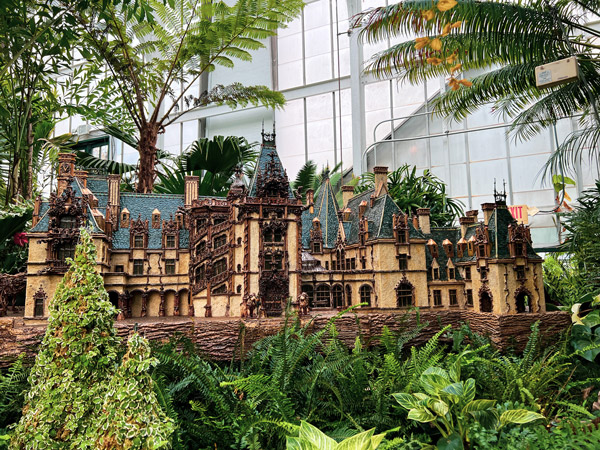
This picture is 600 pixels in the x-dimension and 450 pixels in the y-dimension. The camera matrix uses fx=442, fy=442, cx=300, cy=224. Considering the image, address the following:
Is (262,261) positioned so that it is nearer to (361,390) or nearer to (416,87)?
(361,390)

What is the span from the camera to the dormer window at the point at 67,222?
22.9 ft

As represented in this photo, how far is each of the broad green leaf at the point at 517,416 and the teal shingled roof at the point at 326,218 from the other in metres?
4.55

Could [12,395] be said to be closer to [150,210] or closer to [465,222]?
[150,210]

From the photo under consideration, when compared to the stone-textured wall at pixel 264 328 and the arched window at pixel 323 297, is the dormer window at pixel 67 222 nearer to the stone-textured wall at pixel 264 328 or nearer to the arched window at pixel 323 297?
the stone-textured wall at pixel 264 328

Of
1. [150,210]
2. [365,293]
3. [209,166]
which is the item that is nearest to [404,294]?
[365,293]

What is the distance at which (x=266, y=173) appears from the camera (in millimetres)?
7309

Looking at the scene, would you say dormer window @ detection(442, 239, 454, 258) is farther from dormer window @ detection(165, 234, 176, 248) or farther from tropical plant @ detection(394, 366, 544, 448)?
dormer window @ detection(165, 234, 176, 248)

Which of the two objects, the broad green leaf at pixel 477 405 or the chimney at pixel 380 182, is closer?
the broad green leaf at pixel 477 405

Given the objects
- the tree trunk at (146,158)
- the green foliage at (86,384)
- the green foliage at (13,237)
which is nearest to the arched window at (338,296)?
the green foliage at (86,384)

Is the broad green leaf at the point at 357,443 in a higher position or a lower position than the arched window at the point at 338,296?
lower

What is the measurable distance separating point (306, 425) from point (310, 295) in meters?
4.36

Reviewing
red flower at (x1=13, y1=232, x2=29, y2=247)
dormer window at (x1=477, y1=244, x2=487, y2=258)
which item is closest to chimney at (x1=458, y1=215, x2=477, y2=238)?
dormer window at (x1=477, y1=244, x2=487, y2=258)

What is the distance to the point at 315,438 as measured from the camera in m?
3.51

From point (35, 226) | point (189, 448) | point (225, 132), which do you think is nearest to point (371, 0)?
point (225, 132)
